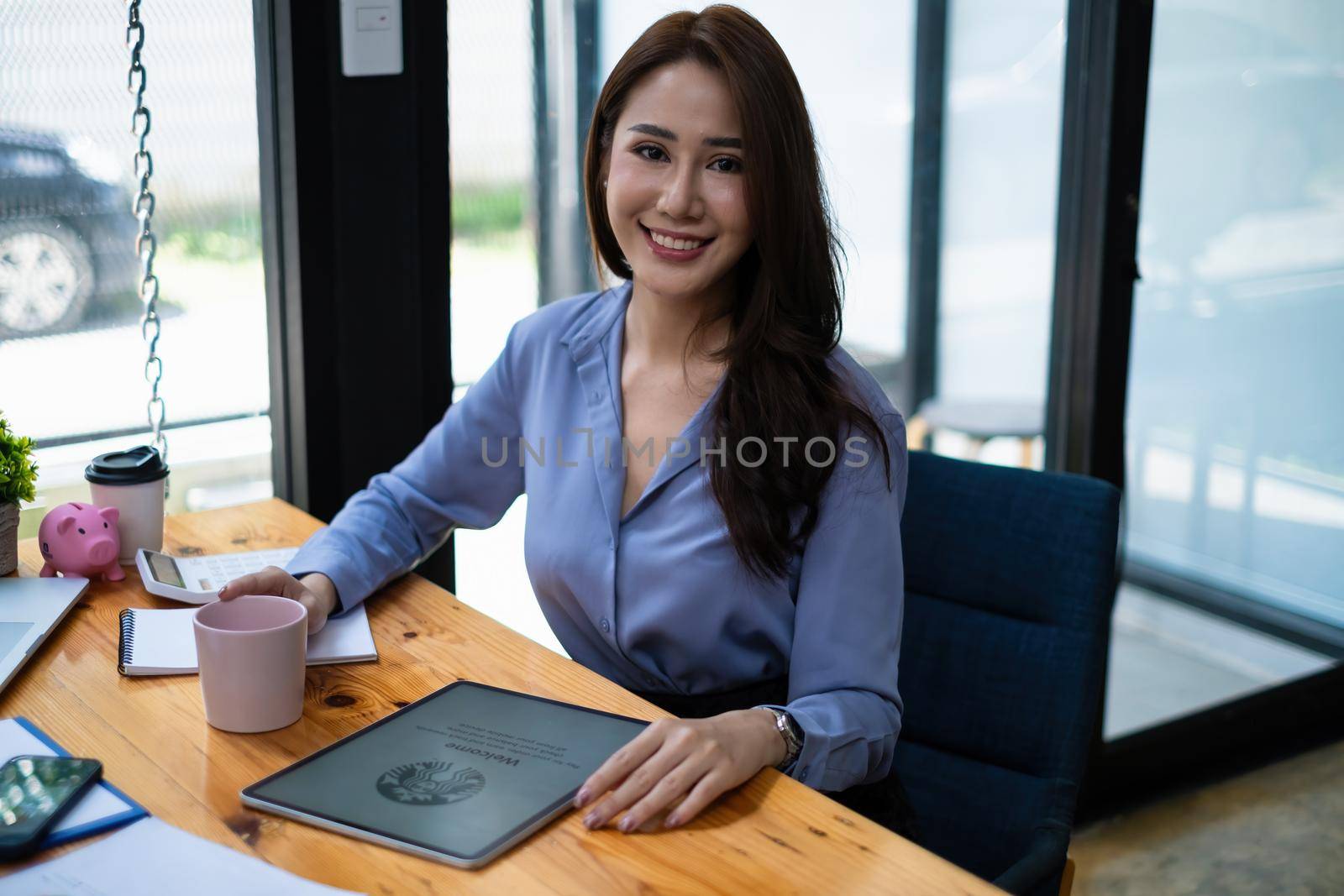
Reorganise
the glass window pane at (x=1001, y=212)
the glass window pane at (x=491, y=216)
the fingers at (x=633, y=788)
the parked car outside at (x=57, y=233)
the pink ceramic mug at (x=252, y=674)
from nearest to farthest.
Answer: the fingers at (x=633, y=788)
the pink ceramic mug at (x=252, y=674)
the parked car outside at (x=57, y=233)
the glass window pane at (x=491, y=216)
the glass window pane at (x=1001, y=212)

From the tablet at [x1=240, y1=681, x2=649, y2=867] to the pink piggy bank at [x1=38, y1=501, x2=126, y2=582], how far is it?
0.50 meters

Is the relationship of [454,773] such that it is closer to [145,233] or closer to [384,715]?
[384,715]

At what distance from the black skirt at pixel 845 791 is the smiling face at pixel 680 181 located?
0.47 meters

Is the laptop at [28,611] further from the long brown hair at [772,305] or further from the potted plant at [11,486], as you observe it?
the long brown hair at [772,305]

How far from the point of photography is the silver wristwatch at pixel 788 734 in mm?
1146

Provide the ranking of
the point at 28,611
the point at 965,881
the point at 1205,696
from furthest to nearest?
the point at 1205,696 < the point at 28,611 < the point at 965,881

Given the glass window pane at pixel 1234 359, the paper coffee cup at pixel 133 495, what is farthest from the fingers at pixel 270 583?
the glass window pane at pixel 1234 359

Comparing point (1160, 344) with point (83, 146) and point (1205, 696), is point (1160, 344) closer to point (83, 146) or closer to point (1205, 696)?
point (1205, 696)

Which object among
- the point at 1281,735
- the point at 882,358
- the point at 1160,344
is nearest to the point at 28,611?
the point at 882,358

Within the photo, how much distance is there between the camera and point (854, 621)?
1.29 m

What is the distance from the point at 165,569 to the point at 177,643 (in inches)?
7.9

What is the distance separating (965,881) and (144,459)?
1.11 m

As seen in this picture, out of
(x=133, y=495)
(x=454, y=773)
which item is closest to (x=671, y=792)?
(x=454, y=773)

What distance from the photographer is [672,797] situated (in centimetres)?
99
